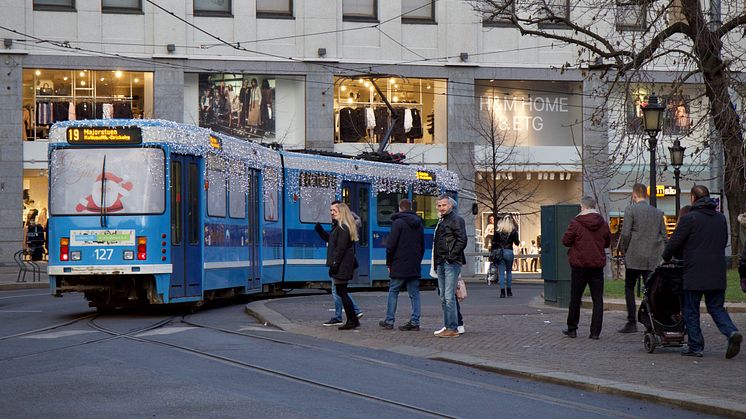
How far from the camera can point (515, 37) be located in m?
45.0

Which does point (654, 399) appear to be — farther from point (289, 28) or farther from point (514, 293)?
point (289, 28)

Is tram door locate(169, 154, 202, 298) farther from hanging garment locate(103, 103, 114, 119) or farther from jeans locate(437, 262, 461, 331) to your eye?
hanging garment locate(103, 103, 114, 119)

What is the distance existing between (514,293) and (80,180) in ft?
44.9

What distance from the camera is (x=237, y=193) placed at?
2300cm

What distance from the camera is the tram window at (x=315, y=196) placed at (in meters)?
27.2

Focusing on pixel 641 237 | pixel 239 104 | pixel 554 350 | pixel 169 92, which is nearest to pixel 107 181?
pixel 554 350

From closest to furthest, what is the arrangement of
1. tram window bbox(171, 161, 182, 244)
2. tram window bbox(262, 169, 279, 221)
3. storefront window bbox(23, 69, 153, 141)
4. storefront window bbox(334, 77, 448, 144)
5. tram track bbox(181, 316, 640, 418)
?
tram track bbox(181, 316, 640, 418) < tram window bbox(171, 161, 182, 244) < tram window bbox(262, 169, 279, 221) < storefront window bbox(23, 69, 153, 141) < storefront window bbox(334, 77, 448, 144)

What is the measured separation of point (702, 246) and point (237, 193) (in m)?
11.0

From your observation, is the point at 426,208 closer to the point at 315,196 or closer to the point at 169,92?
the point at 315,196

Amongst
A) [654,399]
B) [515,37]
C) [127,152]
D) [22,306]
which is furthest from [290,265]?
[515,37]

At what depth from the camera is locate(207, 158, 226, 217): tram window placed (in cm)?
2128

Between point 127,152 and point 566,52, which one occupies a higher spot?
point 566,52

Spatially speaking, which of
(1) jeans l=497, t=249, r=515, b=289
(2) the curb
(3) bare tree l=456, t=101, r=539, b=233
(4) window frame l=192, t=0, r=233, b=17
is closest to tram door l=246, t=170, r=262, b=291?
(1) jeans l=497, t=249, r=515, b=289

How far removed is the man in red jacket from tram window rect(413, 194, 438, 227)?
51.2 feet
